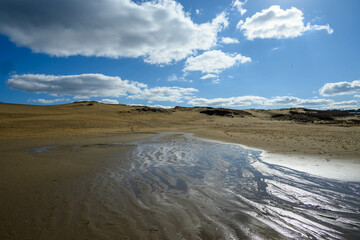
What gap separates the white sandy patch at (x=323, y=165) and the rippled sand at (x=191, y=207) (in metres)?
0.57

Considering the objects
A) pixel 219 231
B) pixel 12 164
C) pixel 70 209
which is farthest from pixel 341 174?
Answer: pixel 12 164

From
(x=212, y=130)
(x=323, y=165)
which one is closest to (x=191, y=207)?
(x=323, y=165)

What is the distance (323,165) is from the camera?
7.20 m

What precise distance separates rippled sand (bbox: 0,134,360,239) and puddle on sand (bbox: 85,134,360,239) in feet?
0.06

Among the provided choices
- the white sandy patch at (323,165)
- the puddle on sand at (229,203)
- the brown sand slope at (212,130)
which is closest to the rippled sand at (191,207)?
the puddle on sand at (229,203)

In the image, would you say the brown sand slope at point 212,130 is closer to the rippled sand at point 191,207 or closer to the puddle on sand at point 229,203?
the puddle on sand at point 229,203

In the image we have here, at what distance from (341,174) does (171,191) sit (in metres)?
5.69

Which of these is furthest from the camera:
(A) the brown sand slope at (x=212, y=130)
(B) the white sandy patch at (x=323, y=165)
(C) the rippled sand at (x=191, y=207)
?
(A) the brown sand slope at (x=212, y=130)

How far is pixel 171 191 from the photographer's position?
5020mm

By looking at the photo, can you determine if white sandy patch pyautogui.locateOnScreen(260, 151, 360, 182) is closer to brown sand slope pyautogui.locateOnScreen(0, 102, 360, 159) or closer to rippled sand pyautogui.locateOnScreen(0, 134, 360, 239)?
rippled sand pyautogui.locateOnScreen(0, 134, 360, 239)

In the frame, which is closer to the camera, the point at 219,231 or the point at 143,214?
the point at 219,231

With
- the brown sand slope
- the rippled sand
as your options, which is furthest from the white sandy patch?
the brown sand slope

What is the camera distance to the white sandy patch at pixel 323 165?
238 inches

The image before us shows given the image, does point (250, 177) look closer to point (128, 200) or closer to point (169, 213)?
point (169, 213)
